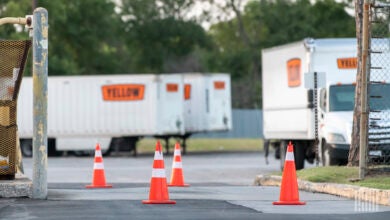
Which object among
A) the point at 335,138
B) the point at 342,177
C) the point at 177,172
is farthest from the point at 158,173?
the point at 335,138

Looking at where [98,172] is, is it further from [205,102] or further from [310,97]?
[205,102]

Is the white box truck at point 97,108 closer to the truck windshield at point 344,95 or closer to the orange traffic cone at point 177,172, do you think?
the truck windshield at point 344,95

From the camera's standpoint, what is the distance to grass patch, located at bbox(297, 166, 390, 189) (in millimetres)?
17203

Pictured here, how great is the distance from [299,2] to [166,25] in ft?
29.2

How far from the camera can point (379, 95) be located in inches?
907

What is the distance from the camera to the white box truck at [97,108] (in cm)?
4228

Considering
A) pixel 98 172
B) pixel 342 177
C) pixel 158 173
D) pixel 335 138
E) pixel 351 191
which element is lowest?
pixel 351 191

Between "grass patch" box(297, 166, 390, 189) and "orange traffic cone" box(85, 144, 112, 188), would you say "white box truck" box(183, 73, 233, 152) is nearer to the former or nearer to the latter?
"grass patch" box(297, 166, 390, 189)

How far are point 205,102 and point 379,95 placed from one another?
74.6 ft

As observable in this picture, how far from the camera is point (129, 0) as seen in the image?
2803 inches

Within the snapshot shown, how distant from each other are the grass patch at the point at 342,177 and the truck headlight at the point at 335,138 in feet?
11.2

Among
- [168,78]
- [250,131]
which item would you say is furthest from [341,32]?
[168,78]

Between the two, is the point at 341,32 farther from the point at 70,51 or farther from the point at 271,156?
the point at 271,156

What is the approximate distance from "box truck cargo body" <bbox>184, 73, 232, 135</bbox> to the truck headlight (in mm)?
19315
